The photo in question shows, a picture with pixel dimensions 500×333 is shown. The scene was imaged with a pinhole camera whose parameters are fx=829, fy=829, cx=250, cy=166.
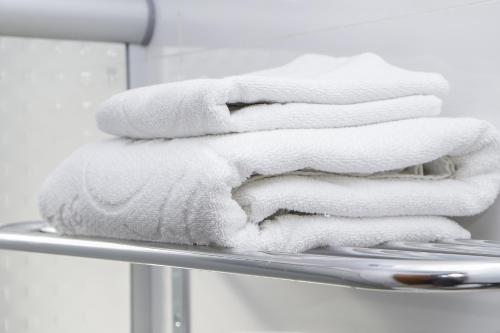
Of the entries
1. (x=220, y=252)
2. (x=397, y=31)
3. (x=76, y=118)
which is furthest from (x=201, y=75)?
(x=220, y=252)

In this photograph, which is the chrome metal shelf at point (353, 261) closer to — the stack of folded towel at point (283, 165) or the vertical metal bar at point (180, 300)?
the stack of folded towel at point (283, 165)

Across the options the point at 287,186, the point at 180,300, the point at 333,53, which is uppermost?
the point at 333,53

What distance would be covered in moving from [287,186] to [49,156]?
0.55 m

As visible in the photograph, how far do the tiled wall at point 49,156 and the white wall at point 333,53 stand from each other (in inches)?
3.2

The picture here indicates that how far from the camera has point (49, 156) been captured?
1.04m

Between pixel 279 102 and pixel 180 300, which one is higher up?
pixel 279 102

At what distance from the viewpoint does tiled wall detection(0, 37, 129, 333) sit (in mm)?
1021

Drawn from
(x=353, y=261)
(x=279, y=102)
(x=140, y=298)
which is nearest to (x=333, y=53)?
(x=279, y=102)

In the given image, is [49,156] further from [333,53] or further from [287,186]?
[287,186]

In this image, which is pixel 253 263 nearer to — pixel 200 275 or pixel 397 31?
pixel 397 31

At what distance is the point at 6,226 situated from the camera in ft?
2.46

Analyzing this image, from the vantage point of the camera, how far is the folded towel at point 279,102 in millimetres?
567

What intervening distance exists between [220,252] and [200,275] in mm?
504

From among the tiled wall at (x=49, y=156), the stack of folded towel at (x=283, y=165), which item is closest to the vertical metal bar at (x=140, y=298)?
the tiled wall at (x=49, y=156)
